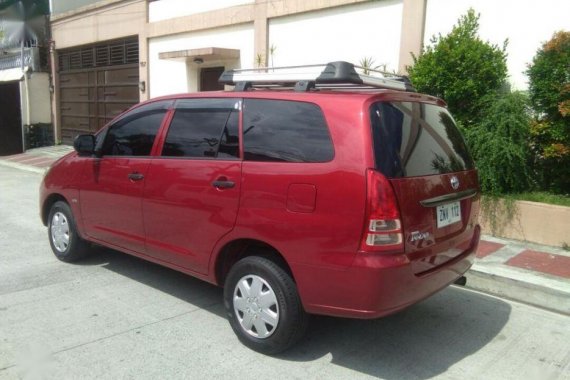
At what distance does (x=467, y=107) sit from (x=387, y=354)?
166 inches

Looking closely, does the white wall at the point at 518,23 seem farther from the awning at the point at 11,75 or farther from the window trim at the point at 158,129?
the awning at the point at 11,75

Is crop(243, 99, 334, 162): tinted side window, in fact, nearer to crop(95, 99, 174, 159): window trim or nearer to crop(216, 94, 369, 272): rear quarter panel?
crop(216, 94, 369, 272): rear quarter panel

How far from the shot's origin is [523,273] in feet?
16.0

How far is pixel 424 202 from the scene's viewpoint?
10.1 ft

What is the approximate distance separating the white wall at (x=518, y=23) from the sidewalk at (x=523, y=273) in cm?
229

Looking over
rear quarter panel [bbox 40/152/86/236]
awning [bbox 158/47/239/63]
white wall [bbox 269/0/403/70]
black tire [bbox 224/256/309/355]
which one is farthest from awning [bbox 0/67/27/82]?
black tire [bbox 224/256/309/355]

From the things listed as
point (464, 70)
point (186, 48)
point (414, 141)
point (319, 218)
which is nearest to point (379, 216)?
point (319, 218)

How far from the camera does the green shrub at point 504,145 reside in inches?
236

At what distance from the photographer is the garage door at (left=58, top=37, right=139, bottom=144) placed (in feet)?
45.3

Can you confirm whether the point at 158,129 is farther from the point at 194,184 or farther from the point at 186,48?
the point at 186,48

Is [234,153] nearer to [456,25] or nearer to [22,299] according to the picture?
[22,299]

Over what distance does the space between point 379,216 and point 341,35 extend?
21.8 ft

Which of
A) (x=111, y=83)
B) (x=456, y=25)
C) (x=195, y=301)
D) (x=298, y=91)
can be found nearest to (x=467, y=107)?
(x=456, y=25)

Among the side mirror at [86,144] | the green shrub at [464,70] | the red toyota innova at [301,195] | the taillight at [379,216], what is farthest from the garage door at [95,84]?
the taillight at [379,216]
